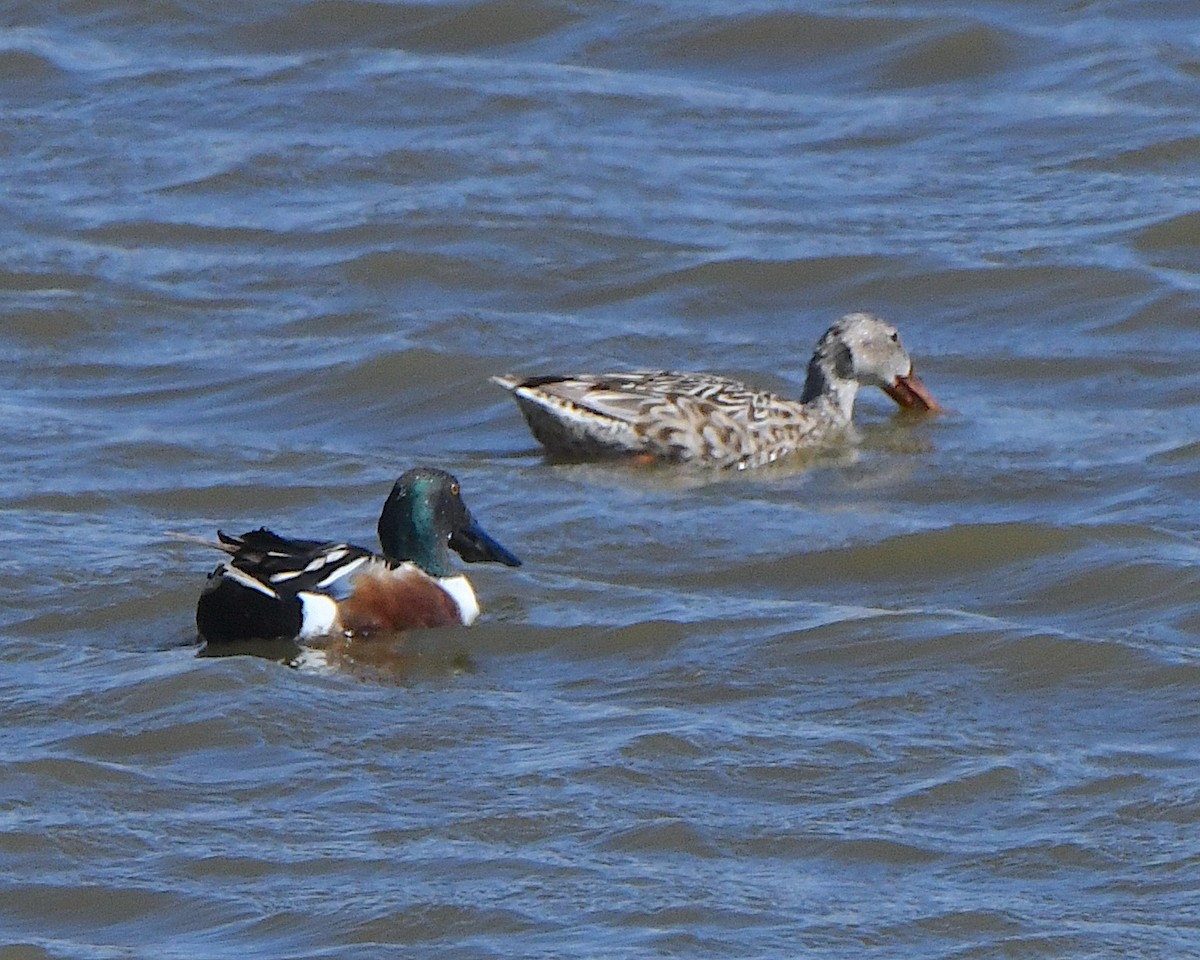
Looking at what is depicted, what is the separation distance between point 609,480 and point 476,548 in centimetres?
170

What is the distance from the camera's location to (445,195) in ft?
46.9

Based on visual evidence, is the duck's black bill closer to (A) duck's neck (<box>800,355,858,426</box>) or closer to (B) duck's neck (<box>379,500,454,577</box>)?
(B) duck's neck (<box>379,500,454,577</box>)

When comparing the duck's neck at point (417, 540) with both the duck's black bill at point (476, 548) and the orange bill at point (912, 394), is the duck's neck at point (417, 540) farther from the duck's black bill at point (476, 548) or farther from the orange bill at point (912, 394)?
the orange bill at point (912, 394)

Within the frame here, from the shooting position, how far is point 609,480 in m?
10.7

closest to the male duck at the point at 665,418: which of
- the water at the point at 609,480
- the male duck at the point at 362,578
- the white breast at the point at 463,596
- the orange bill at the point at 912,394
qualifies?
the orange bill at the point at 912,394

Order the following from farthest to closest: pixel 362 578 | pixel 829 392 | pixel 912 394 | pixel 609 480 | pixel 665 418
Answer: pixel 829 392, pixel 912 394, pixel 665 418, pixel 609 480, pixel 362 578

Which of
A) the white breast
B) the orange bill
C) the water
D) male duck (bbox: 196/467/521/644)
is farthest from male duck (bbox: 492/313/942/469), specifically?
the white breast

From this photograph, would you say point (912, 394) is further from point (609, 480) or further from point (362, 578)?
point (362, 578)

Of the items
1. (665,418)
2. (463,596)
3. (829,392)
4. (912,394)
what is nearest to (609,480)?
(665,418)

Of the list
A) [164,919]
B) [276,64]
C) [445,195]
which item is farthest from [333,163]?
[164,919]

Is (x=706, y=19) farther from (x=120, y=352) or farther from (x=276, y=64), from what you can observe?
(x=120, y=352)

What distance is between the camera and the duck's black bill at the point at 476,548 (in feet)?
29.7

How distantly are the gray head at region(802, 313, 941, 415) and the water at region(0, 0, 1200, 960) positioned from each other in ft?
0.78

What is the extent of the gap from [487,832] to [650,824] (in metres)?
0.39
